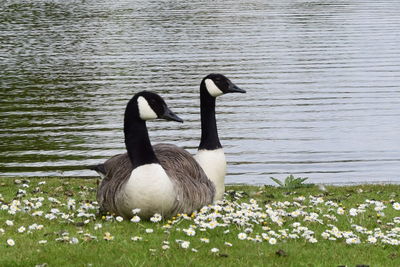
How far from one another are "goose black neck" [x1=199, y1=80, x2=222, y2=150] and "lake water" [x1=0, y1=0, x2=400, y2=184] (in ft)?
35.4

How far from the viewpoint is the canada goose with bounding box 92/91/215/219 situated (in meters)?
14.3

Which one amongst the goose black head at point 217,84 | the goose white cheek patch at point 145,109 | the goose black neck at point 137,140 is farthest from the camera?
the goose black head at point 217,84

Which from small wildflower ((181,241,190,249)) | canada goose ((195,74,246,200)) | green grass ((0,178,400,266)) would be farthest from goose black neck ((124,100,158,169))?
canada goose ((195,74,246,200))

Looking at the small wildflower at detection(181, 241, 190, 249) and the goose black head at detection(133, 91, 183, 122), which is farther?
the goose black head at detection(133, 91, 183, 122)

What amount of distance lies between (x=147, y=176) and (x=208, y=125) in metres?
4.63

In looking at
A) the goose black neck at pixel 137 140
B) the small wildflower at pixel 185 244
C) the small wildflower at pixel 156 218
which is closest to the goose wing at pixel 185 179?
the small wildflower at pixel 156 218

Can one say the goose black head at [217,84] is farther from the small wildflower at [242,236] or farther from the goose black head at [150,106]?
the small wildflower at [242,236]

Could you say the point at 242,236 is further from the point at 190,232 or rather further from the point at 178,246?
the point at 178,246

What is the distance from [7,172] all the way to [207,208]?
703 inches

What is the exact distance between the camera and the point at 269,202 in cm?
1839

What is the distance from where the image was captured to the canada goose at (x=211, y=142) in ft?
59.1

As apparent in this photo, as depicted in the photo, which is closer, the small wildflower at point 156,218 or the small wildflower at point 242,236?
the small wildflower at point 242,236

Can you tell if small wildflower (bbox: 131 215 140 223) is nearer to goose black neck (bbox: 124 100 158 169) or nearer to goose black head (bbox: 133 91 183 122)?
goose black neck (bbox: 124 100 158 169)

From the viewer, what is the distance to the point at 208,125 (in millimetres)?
18656
